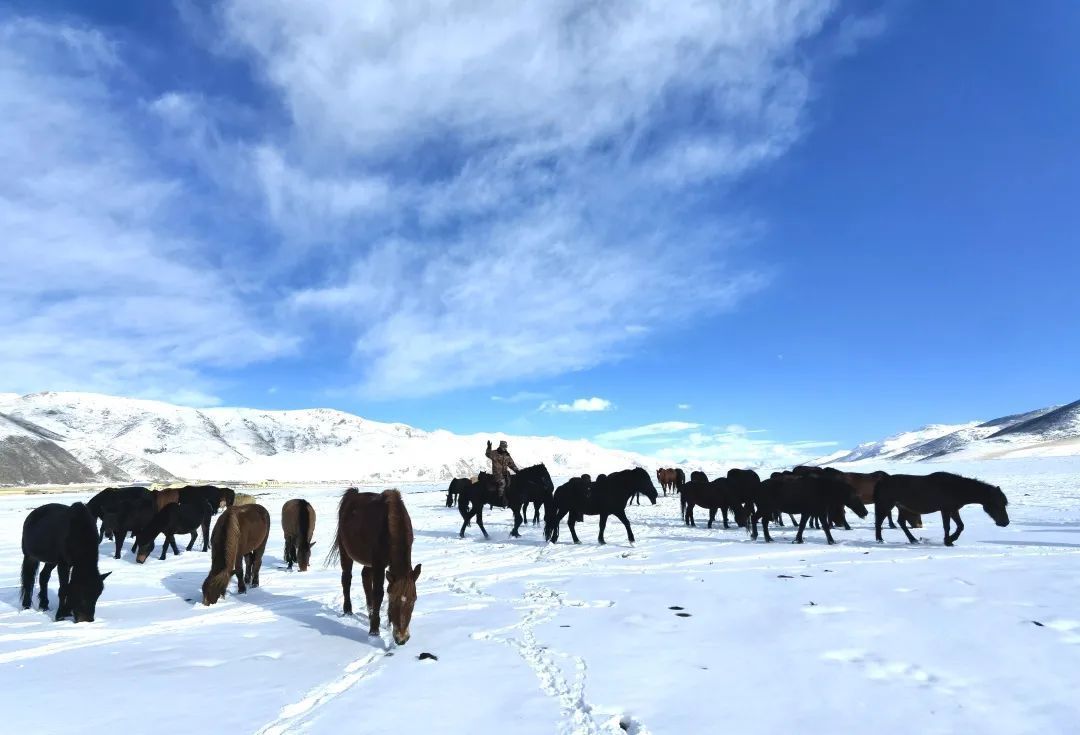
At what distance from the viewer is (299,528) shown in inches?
520

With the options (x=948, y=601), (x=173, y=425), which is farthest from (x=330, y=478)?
(x=948, y=601)

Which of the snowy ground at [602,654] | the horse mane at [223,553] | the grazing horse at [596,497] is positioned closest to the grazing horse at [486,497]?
the grazing horse at [596,497]

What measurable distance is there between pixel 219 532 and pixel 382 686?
6223mm

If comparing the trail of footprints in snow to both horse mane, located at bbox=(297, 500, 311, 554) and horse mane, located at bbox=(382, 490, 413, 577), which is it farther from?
horse mane, located at bbox=(297, 500, 311, 554)

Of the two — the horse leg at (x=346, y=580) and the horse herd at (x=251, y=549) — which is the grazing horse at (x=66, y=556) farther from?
the horse leg at (x=346, y=580)

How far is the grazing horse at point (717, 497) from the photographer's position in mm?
19984

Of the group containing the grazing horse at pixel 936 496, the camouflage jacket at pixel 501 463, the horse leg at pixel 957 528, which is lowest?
the horse leg at pixel 957 528

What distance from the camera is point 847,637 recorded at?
6566mm

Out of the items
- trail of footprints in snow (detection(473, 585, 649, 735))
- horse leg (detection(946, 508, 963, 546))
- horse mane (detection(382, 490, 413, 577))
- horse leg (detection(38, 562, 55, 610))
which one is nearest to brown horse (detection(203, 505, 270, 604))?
horse leg (detection(38, 562, 55, 610))

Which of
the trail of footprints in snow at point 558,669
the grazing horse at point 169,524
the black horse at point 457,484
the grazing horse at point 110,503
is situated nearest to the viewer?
the trail of footprints in snow at point 558,669

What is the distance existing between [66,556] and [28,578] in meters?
1.42

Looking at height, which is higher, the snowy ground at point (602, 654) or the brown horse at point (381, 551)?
the brown horse at point (381, 551)

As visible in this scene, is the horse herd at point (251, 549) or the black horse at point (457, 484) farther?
the black horse at point (457, 484)

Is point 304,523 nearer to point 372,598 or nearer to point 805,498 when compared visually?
point 372,598
